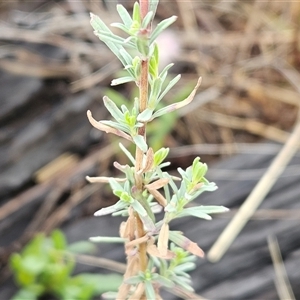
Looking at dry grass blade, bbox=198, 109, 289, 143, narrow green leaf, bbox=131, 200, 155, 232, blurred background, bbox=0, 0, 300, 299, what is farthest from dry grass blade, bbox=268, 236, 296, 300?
narrow green leaf, bbox=131, 200, 155, 232

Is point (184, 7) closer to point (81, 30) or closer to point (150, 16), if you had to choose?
point (81, 30)

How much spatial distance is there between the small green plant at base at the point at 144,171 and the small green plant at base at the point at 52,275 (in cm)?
41

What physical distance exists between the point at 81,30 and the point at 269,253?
79 centimetres

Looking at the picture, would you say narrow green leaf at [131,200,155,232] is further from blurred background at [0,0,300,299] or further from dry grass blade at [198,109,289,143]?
dry grass blade at [198,109,289,143]

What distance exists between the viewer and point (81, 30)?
134 cm

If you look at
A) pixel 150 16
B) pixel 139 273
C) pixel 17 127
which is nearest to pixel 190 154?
pixel 17 127

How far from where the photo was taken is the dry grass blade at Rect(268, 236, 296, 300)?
856 mm

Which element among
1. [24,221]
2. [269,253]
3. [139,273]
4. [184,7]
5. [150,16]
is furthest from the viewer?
[184,7]

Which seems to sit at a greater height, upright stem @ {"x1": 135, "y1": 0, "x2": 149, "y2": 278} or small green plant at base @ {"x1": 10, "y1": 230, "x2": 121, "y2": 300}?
small green plant at base @ {"x1": 10, "y1": 230, "x2": 121, "y2": 300}

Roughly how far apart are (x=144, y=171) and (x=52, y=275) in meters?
0.59

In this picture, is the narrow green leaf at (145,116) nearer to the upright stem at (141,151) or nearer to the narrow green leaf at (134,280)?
the upright stem at (141,151)

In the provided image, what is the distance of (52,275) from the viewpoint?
92 cm

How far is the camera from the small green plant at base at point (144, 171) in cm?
37

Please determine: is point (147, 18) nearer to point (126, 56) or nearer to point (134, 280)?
point (126, 56)
